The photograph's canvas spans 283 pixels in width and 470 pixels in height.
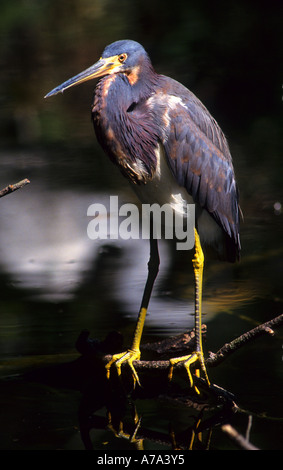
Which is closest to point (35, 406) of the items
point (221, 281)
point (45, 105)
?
point (221, 281)

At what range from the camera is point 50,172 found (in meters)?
6.36

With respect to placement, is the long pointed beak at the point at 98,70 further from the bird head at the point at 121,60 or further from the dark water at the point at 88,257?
the dark water at the point at 88,257

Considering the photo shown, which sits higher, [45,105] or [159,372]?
[45,105]

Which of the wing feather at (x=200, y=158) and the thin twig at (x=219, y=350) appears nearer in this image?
the thin twig at (x=219, y=350)

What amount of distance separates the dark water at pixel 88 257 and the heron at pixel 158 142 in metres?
0.28

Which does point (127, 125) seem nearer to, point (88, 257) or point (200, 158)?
point (200, 158)

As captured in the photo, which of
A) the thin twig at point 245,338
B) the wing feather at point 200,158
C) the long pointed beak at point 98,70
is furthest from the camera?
the wing feather at point 200,158

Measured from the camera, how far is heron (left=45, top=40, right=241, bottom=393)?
2.89 m

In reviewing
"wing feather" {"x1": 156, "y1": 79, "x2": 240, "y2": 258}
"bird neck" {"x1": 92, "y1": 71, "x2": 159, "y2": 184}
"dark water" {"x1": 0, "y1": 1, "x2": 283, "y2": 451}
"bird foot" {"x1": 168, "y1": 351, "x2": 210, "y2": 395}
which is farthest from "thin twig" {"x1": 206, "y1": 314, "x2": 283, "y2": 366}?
"bird neck" {"x1": 92, "y1": 71, "x2": 159, "y2": 184}

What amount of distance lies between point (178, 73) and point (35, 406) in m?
5.49

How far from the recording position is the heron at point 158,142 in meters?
2.89

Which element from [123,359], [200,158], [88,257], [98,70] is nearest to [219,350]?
[123,359]

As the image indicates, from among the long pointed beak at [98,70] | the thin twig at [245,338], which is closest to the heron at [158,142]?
the long pointed beak at [98,70]
